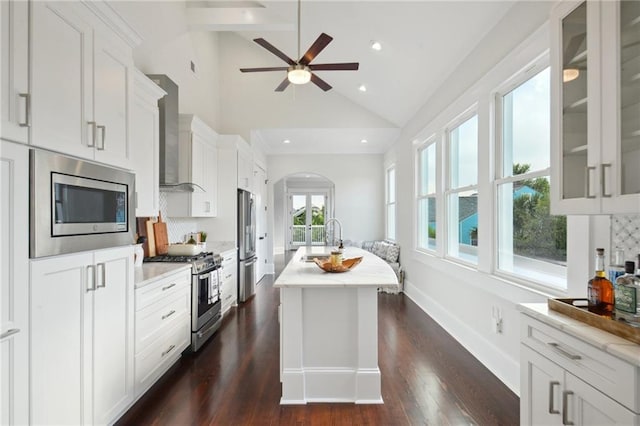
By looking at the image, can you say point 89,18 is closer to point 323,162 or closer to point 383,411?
point 383,411

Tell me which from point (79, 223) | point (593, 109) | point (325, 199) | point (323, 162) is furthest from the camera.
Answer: point (325, 199)

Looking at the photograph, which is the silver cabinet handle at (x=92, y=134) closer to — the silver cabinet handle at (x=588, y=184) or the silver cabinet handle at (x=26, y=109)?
the silver cabinet handle at (x=26, y=109)

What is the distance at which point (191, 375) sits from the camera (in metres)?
2.68

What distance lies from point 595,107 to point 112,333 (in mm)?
2722

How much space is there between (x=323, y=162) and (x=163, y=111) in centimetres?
462

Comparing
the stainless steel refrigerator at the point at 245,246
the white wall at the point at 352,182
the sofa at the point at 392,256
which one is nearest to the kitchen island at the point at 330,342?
the stainless steel refrigerator at the point at 245,246

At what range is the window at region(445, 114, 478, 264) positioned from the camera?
3.30 meters

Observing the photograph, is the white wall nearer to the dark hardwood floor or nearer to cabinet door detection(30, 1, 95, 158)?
the dark hardwood floor

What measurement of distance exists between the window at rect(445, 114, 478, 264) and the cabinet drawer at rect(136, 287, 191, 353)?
2.85m

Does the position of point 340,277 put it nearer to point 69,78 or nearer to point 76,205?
point 76,205

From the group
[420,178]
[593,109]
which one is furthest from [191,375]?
[420,178]

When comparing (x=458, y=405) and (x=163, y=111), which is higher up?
(x=163, y=111)

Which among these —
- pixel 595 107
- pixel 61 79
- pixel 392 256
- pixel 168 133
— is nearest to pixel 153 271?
pixel 168 133

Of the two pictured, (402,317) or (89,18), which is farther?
(402,317)
